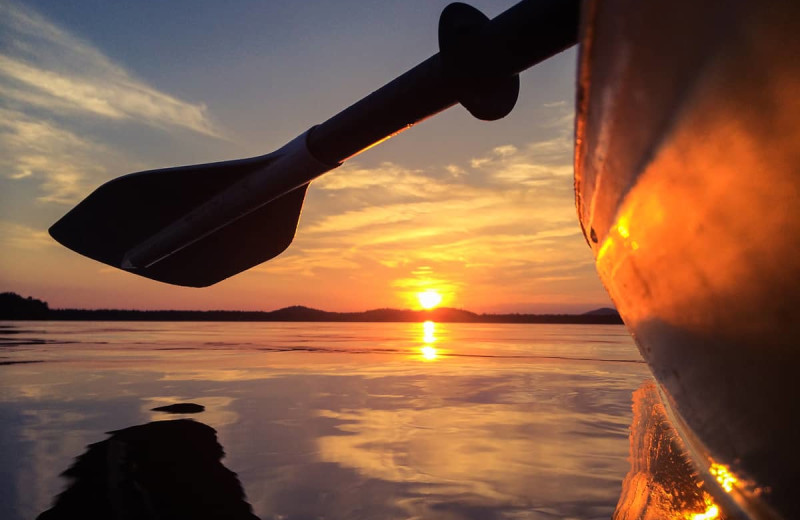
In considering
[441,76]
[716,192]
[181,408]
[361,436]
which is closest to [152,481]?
[361,436]

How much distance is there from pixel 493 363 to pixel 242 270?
5.00 meters

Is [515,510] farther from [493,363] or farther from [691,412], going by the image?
[493,363]

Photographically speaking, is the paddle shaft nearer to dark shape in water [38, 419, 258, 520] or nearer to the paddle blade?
the paddle blade

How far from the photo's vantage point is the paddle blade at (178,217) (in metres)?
3.79

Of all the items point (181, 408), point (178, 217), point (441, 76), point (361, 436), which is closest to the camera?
point (441, 76)

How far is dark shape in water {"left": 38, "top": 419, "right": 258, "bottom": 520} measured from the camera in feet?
6.48

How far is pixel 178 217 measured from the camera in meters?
4.05

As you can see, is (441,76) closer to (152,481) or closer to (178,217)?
(152,481)

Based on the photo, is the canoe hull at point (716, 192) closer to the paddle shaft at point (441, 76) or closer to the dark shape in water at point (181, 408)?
the paddle shaft at point (441, 76)

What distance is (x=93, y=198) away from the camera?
4.10 metres

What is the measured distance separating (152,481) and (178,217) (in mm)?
2299

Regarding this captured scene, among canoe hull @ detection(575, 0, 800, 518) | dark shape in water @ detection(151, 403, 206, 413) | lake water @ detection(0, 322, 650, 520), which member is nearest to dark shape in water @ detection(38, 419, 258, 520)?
lake water @ detection(0, 322, 650, 520)

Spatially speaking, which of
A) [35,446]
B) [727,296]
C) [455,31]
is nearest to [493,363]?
[35,446]

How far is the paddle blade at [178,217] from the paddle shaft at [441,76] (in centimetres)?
91
